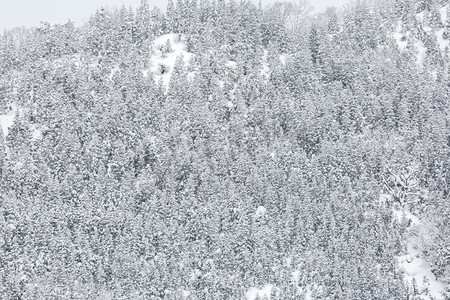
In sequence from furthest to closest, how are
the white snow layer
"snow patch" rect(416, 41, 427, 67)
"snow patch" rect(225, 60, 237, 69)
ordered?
1. "snow patch" rect(416, 41, 427, 67)
2. the white snow layer
3. "snow patch" rect(225, 60, 237, 69)

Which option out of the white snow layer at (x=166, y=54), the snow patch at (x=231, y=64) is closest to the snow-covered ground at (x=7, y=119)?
the white snow layer at (x=166, y=54)

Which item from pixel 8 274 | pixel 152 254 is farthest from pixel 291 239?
pixel 8 274

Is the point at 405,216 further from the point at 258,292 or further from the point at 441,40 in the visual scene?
the point at 441,40

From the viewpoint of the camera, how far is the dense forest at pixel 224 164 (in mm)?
72188

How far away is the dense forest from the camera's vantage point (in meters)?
72.2

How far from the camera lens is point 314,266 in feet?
238

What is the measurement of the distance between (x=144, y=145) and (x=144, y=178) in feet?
19.1

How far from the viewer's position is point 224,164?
276ft

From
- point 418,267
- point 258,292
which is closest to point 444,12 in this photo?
point 418,267

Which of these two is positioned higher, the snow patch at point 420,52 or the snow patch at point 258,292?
the snow patch at point 420,52

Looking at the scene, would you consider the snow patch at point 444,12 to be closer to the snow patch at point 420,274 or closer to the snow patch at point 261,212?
the snow patch at point 420,274

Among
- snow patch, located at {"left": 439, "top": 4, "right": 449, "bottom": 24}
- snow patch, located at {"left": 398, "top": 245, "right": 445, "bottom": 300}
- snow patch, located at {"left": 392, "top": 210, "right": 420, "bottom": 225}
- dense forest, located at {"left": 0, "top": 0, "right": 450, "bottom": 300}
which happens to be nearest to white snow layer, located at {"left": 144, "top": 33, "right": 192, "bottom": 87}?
dense forest, located at {"left": 0, "top": 0, "right": 450, "bottom": 300}

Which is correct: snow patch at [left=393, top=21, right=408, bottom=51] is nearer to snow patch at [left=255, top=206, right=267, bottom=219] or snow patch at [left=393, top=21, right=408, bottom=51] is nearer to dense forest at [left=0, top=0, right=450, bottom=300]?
dense forest at [left=0, top=0, right=450, bottom=300]

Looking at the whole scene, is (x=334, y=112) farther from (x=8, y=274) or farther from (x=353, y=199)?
(x=8, y=274)
